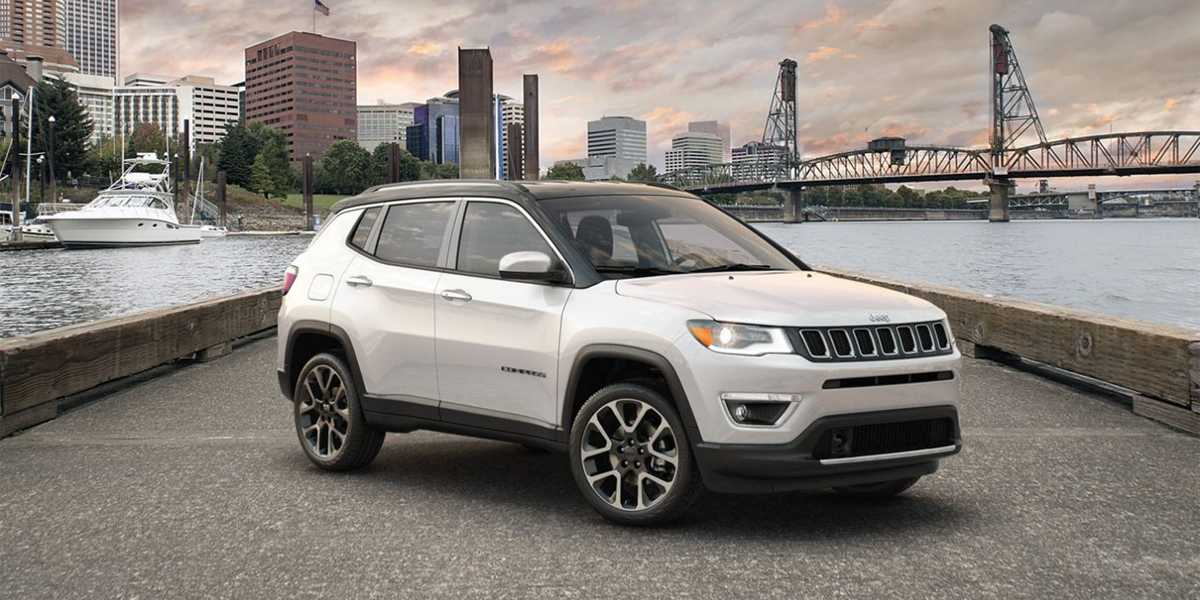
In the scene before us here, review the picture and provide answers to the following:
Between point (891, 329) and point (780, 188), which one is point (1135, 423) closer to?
point (891, 329)

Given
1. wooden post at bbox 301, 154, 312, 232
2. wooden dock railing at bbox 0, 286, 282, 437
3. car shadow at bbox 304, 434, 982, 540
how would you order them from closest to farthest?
car shadow at bbox 304, 434, 982, 540, wooden dock railing at bbox 0, 286, 282, 437, wooden post at bbox 301, 154, 312, 232

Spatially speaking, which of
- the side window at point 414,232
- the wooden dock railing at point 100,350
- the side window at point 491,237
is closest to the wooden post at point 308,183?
the wooden dock railing at point 100,350

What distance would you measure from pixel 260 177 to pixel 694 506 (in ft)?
539

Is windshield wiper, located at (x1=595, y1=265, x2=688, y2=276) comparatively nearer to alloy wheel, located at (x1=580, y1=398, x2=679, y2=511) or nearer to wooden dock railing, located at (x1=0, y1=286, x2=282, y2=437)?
alloy wheel, located at (x1=580, y1=398, x2=679, y2=511)

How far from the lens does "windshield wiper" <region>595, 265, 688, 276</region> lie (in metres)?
5.41

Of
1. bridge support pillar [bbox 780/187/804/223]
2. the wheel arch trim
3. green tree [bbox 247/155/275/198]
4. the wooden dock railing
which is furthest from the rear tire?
green tree [bbox 247/155/275/198]

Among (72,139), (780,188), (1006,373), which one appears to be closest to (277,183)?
(72,139)

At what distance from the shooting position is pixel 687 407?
4.75 m

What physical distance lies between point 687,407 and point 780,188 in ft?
430

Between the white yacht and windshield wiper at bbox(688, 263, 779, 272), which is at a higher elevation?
the white yacht

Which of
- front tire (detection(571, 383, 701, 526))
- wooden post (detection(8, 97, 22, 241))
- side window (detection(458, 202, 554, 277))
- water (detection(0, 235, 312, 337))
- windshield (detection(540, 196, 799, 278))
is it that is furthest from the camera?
wooden post (detection(8, 97, 22, 241))

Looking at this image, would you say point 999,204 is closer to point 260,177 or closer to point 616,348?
point 260,177

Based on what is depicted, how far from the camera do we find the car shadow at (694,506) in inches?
203

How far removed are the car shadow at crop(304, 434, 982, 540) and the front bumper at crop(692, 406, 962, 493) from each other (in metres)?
0.35
